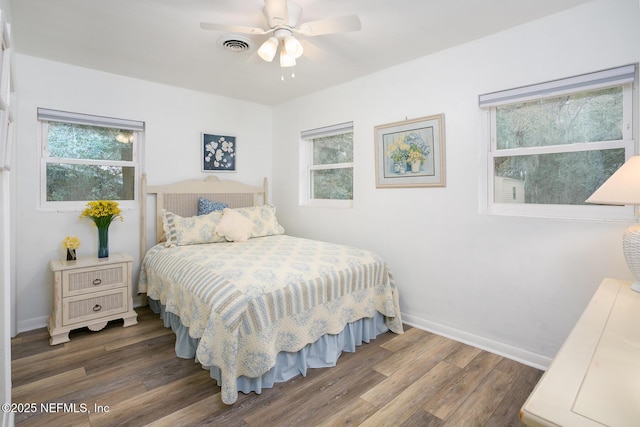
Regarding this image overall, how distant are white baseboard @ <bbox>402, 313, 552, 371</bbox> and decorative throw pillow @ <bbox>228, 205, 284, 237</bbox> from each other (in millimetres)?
1653

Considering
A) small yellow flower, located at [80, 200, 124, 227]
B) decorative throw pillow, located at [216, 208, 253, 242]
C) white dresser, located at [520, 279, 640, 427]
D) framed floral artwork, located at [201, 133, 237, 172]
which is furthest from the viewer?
framed floral artwork, located at [201, 133, 237, 172]

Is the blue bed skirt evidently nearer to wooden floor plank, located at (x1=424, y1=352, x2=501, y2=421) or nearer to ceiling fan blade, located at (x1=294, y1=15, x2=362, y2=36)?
wooden floor plank, located at (x1=424, y1=352, x2=501, y2=421)

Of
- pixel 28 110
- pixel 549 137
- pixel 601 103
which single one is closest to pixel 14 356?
pixel 28 110

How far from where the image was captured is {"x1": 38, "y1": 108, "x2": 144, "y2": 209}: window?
297 centimetres

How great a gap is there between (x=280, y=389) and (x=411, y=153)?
6.99 feet

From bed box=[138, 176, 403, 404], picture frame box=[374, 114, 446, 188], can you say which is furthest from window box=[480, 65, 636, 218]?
bed box=[138, 176, 403, 404]

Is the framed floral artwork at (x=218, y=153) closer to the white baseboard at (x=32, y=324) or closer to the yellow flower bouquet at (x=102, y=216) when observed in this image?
the yellow flower bouquet at (x=102, y=216)

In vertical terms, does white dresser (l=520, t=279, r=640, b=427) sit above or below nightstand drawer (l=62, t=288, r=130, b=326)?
above

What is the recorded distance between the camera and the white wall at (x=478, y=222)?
6.72ft

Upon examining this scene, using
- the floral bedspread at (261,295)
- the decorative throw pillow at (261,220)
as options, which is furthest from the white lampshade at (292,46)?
the decorative throw pillow at (261,220)

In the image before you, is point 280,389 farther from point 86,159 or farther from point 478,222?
point 86,159

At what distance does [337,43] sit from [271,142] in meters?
2.11

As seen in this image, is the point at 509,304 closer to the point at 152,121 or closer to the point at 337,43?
the point at 337,43

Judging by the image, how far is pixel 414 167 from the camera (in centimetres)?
291
